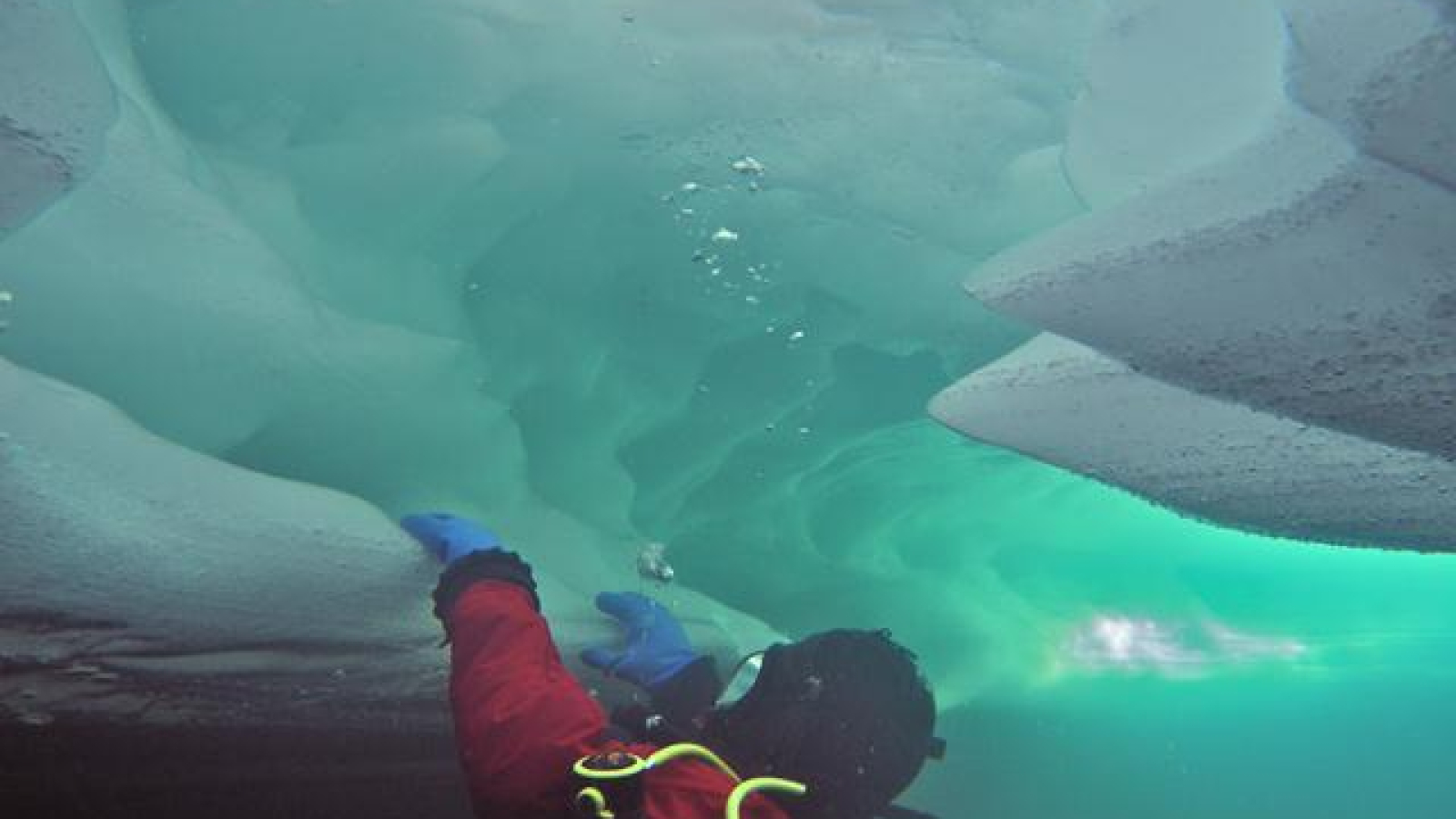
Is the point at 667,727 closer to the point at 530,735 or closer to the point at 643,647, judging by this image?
the point at 530,735

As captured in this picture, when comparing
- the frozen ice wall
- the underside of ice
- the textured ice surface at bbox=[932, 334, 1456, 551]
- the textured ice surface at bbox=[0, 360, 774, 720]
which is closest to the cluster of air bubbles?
the frozen ice wall

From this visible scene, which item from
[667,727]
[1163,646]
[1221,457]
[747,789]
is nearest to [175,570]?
[667,727]

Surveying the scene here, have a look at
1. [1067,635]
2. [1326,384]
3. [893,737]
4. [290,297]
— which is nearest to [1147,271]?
[1326,384]

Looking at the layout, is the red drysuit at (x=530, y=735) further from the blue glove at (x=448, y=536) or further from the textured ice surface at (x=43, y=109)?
the textured ice surface at (x=43, y=109)

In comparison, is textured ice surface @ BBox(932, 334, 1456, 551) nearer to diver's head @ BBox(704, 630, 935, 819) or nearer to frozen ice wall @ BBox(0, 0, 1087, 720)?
diver's head @ BBox(704, 630, 935, 819)

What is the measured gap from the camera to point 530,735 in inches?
116

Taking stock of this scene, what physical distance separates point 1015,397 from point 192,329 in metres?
4.16

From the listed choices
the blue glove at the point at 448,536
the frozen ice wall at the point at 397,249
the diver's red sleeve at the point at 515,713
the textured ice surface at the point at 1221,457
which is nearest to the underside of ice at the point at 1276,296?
the textured ice surface at the point at 1221,457

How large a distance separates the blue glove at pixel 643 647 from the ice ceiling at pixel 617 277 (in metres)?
0.40

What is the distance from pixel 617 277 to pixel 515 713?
3662 millimetres

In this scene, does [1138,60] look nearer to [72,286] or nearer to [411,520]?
[411,520]

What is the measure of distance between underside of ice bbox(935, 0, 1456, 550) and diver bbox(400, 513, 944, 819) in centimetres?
127

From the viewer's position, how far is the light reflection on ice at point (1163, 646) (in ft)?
50.5

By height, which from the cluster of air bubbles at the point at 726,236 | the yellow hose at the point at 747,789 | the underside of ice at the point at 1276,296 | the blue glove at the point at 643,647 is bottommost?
the yellow hose at the point at 747,789
